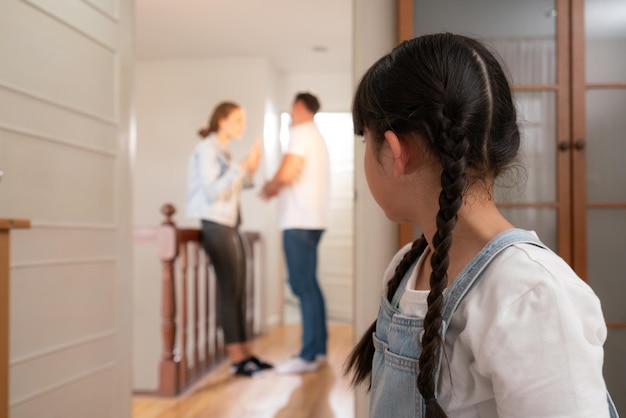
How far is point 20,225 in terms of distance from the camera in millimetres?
1553

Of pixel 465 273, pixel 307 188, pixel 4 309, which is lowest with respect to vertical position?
pixel 4 309

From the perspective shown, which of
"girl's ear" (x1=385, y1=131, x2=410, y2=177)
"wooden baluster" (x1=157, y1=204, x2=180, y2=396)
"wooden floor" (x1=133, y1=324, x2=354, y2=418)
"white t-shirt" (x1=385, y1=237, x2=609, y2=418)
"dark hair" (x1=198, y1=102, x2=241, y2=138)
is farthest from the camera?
"dark hair" (x1=198, y1=102, x2=241, y2=138)

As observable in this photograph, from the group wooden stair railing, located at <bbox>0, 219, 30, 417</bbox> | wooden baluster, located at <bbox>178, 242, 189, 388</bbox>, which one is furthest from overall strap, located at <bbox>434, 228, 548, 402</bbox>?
wooden baluster, located at <bbox>178, 242, 189, 388</bbox>

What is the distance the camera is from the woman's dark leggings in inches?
155

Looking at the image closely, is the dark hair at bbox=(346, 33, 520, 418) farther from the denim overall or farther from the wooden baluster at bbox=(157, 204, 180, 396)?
the wooden baluster at bbox=(157, 204, 180, 396)

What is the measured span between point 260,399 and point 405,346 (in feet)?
8.85

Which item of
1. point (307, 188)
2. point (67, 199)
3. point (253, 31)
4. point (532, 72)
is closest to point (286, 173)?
point (307, 188)

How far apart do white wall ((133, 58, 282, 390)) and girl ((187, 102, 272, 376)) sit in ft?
6.89

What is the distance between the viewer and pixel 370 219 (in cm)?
228

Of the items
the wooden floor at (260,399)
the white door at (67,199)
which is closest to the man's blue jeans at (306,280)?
the wooden floor at (260,399)

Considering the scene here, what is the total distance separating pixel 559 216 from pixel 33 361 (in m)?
1.68

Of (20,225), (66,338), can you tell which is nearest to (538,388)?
(20,225)

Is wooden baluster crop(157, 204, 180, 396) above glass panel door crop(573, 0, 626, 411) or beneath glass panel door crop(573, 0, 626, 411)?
beneath

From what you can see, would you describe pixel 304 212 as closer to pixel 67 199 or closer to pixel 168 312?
pixel 168 312
